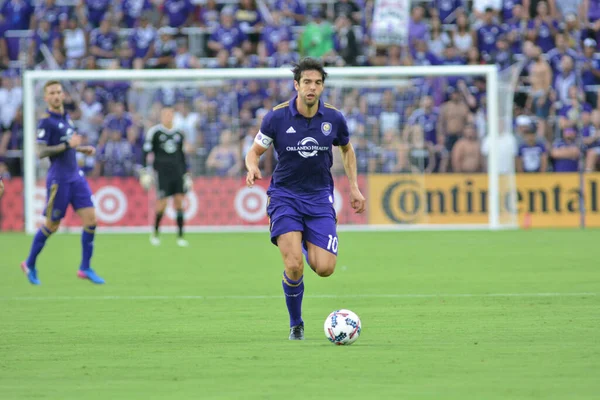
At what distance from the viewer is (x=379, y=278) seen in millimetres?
14664

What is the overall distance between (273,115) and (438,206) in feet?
54.8

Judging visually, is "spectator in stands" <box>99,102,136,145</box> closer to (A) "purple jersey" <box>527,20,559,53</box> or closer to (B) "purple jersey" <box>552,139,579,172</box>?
(B) "purple jersey" <box>552,139,579,172</box>

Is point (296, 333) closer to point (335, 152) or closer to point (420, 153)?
point (335, 152)

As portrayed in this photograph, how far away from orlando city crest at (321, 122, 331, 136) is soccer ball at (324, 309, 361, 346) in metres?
1.56

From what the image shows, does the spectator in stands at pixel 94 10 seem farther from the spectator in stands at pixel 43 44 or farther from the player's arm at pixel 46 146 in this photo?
the player's arm at pixel 46 146

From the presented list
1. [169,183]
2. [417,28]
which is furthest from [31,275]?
[417,28]

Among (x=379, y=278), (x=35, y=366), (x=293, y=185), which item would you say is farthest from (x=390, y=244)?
(x=35, y=366)

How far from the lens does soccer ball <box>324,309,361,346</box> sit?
8.51 metres

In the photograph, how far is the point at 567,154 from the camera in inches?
1015

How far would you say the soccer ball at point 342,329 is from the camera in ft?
27.9

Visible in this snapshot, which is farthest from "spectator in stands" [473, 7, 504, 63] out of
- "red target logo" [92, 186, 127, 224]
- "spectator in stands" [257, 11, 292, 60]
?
"red target logo" [92, 186, 127, 224]

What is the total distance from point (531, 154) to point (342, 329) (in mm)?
18255

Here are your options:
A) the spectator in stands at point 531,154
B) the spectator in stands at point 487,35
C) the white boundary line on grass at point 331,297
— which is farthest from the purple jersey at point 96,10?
the white boundary line on grass at point 331,297

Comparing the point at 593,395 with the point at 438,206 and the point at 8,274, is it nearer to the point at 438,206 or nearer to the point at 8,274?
the point at 8,274
